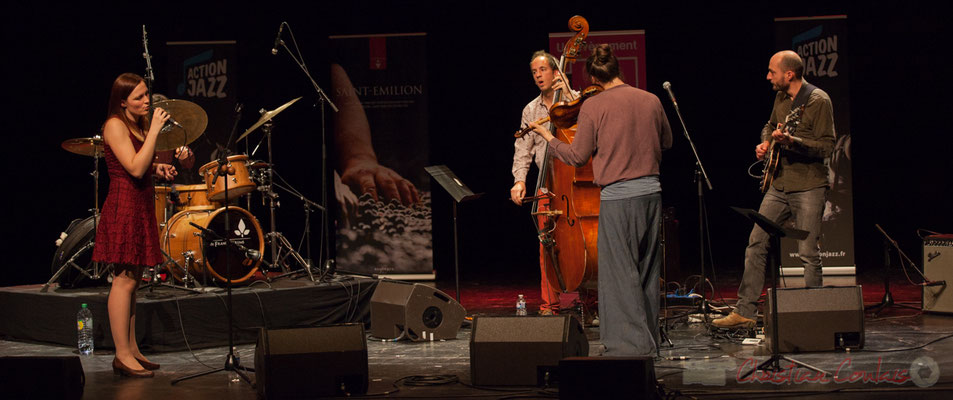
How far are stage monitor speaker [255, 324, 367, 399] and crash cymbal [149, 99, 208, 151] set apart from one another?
1751 mm

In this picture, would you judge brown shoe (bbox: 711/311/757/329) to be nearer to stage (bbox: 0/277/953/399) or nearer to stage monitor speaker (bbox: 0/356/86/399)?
stage (bbox: 0/277/953/399)

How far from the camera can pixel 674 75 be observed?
1029cm

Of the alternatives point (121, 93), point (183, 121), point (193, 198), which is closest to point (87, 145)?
point (193, 198)

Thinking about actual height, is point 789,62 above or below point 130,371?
above

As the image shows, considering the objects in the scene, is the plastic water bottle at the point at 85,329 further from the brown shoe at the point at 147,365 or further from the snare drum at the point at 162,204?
the snare drum at the point at 162,204

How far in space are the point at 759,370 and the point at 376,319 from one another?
259 cm

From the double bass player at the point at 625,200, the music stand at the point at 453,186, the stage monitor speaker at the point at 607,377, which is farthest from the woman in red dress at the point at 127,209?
the stage monitor speaker at the point at 607,377

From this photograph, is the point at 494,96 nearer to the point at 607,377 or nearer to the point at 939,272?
the point at 939,272

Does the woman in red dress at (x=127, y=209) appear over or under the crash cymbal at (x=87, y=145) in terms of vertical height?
under

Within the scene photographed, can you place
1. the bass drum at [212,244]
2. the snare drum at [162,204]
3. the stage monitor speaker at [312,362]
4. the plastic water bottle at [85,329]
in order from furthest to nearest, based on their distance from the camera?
the snare drum at [162,204] → the bass drum at [212,244] → the plastic water bottle at [85,329] → the stage monitor speaker at [312,362]

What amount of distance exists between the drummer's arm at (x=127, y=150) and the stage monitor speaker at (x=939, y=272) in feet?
16.9

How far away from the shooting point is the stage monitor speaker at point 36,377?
3.54 meters

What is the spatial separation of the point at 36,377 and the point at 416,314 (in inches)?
101

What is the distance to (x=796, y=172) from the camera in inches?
210
